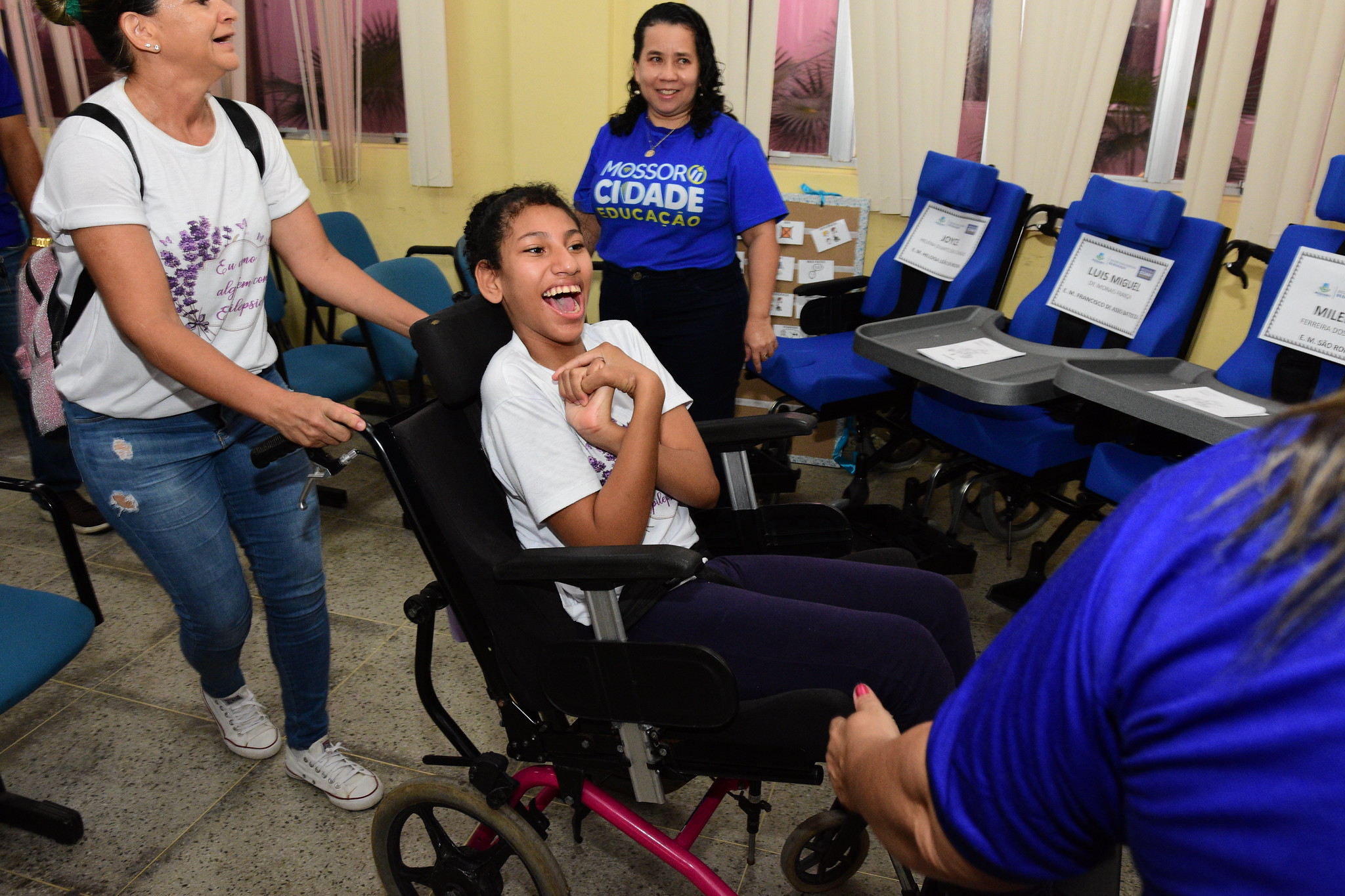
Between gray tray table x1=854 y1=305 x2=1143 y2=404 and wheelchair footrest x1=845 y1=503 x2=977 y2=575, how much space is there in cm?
41

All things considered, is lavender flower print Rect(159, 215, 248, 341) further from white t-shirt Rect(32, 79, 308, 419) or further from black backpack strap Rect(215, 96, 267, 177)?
black backpack strap Rect(215, 96, 267, 177)

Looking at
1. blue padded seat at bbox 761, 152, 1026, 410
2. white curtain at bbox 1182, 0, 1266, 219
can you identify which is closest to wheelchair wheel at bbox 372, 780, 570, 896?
blue padded seat at bbox 761, 152, 1026, 410

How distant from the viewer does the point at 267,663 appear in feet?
7.55

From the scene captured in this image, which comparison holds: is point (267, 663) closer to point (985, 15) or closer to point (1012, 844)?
point (1012, 844)

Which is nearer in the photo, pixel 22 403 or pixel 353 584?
pixel 353 584

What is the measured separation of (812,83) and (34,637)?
291 cm

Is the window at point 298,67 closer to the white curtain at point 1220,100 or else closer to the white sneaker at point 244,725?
the white sneaker at point 244,725

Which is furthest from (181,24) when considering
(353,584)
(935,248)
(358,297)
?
(935,248)

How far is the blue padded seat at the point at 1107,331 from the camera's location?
243 centimetres

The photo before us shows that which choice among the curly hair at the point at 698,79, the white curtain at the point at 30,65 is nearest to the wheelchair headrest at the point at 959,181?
the curly hair at the point at 698,79

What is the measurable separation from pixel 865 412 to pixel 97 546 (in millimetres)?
2361

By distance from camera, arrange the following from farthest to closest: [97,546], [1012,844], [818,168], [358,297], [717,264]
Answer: [818,168]
[97,546]
[717,264]
[358,297]
[1012,844]

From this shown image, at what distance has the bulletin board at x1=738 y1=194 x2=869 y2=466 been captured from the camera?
3.35m

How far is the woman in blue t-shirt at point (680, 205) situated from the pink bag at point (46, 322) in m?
1.28
